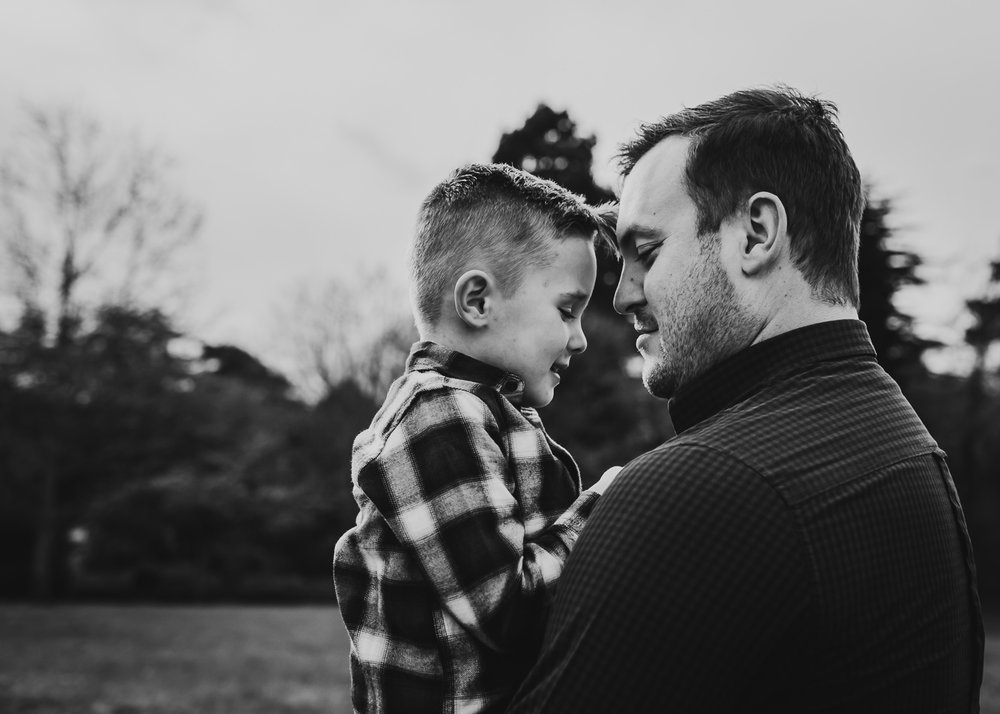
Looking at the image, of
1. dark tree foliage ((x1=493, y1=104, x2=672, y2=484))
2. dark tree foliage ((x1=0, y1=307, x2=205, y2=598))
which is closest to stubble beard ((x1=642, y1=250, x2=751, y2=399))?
dark tree foliage ((x1=493, y1=104, x2=672, y2=484))

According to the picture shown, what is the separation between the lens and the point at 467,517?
5.39 ft

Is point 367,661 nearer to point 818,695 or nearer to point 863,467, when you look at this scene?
point 818,695

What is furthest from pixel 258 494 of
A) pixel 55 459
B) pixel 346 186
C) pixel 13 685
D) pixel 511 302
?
pixel 511 302

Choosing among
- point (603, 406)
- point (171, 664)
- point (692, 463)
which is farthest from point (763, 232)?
point (171, 664)

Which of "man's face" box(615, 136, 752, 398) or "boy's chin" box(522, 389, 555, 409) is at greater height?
"man's face" box(615, 136, 752, 398)

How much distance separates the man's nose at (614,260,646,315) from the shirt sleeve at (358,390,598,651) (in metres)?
0.38

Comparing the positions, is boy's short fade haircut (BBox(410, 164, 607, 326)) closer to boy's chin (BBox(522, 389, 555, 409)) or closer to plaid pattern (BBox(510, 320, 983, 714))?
boy's chin (BBox(522, 389, 555, 409))

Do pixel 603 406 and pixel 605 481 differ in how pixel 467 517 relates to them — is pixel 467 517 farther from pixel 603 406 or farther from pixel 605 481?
pixel 603 406

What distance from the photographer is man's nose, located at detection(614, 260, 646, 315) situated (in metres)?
1.81

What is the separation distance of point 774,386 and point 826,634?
1.46ft

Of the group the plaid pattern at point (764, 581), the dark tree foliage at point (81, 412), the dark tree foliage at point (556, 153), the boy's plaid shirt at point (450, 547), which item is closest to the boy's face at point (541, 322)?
the boy's plaid shirt at point (450, 547)

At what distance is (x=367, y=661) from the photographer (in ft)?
5.76

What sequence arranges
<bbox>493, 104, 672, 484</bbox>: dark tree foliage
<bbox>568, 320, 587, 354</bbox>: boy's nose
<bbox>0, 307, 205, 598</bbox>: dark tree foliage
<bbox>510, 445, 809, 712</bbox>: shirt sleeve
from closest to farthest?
<bbox>510, 445, 809, 712</bbox>: shirt sleeve < <bbox>568, 320, 587, 354</bbox>: boy's nose < <bbox>493, 104, 672, 484</bbox>: dark tree foliage < <bbox>0, 307, 205, 598</bbox>: dark tree foliage

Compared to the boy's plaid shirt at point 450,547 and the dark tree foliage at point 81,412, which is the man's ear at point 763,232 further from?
the dark tree foliage at point 81,412
